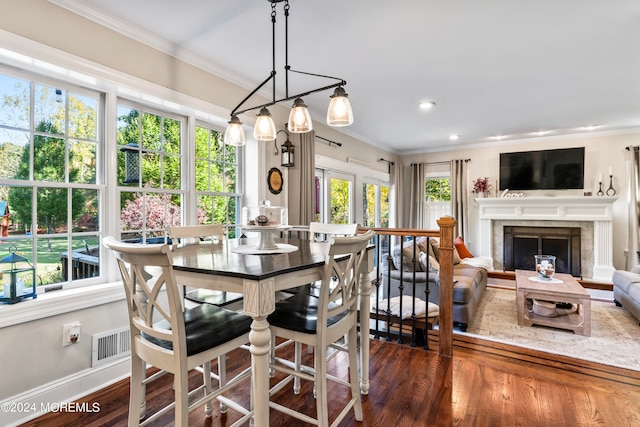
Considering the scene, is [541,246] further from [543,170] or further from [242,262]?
[242,262]

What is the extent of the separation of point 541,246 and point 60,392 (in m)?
6.77

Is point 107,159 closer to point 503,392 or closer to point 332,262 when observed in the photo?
point 332,262

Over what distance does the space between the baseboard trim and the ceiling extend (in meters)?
2.31

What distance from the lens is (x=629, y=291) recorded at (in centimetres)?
368

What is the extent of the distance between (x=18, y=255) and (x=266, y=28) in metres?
2.18

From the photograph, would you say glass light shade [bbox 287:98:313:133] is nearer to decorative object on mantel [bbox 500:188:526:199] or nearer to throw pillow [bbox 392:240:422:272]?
throw pillow [bbox 392:240:422:272]

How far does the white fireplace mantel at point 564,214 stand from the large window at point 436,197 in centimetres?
73

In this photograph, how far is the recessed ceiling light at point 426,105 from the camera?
160 inches

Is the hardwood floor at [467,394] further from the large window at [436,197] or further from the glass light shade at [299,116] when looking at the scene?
the large window at [436,197]

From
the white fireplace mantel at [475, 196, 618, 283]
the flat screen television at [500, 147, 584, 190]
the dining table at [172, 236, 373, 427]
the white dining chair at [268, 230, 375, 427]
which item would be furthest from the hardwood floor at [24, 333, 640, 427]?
the flat screen television at [500, 147, 584, 190]

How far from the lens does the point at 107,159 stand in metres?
2.33

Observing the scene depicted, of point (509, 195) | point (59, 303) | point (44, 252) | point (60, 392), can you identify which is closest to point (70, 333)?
point (59, 303)

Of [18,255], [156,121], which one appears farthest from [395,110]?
[18,255]

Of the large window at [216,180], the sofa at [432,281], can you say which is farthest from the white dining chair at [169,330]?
the sofa at [432,281]
